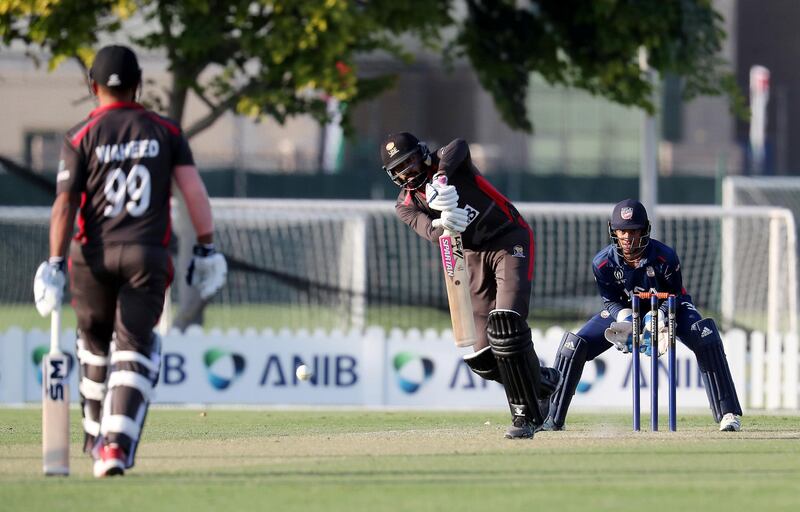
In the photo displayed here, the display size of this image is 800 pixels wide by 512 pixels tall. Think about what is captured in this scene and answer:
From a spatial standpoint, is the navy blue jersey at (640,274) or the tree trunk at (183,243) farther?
the tree trunk at (183,243)

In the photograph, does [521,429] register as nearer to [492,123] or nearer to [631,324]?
[631,324]

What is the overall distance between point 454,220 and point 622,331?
1.61 meters

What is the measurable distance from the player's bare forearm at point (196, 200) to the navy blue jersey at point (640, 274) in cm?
338

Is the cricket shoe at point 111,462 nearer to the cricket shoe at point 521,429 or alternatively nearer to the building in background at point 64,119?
the cricket shoe at point 521,429

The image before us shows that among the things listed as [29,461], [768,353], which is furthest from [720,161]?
[29,461]

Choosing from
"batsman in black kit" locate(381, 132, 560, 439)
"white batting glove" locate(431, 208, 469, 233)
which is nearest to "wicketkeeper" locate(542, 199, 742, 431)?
"batsman in black kit" locate(381, 132, 560, 439)

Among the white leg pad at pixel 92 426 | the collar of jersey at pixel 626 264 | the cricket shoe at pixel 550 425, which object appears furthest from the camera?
the cricket shoe at pixel 550 425

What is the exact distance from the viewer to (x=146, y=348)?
24.5 ft

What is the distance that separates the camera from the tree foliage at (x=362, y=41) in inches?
616

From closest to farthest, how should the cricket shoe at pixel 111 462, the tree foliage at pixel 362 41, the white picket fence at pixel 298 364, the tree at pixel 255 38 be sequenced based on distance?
the cricket shoe at pixel 111 462 < the white picket fence at pixel 298 364 < the tree at pixel 255 38 < the tree foliage at pixel 362 41

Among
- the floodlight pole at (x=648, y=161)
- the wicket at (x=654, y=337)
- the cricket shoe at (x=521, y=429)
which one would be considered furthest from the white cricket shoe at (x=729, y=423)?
the floodlight pole at (x=648, y=161)

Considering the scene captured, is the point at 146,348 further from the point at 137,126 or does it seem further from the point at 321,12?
the point at 321,12

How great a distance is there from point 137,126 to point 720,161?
878 inches

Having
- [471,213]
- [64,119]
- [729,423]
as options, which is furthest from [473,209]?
[64,119]
